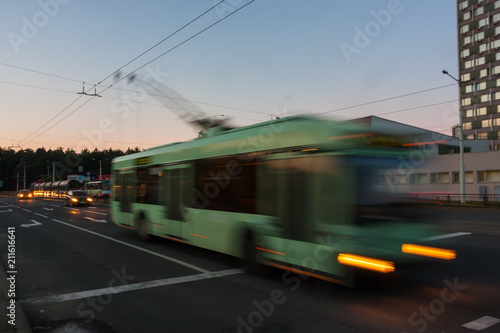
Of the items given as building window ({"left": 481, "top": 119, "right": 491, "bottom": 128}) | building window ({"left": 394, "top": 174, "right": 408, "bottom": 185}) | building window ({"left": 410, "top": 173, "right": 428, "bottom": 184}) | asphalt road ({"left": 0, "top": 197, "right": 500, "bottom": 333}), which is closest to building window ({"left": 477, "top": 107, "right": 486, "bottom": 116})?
building window ({"left": 481, "top": 119, "right": 491, "bottom": 128})

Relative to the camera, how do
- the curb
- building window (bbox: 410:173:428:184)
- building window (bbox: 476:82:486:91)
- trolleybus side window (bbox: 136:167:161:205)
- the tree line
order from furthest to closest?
the tree line, building window (bbox: 476:82:486:91), trolleybus side window (bbox: 136:167:161:205), building window (bbox: 410:173:428:184), the curb

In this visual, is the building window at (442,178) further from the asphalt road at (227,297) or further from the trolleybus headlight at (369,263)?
the trolleybus headlight at (369,263)

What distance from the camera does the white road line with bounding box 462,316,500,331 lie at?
4.48 metres

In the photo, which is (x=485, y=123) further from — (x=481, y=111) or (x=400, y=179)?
(x=400, y=179)

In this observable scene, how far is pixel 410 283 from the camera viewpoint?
6.55 metres

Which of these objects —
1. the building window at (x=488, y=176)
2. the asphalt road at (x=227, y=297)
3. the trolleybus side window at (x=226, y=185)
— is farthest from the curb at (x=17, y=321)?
the building window at (x=488, y=176)

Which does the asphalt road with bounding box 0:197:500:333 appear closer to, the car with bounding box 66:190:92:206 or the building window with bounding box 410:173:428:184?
the building window with bounding box 410:173:428:184

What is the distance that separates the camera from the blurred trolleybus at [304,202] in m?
5.31

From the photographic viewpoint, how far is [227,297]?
19.0ft

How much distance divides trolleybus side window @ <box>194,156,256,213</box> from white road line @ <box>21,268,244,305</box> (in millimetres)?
1335

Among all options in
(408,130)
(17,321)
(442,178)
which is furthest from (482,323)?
(442,178)

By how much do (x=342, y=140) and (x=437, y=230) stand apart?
8.20 ft

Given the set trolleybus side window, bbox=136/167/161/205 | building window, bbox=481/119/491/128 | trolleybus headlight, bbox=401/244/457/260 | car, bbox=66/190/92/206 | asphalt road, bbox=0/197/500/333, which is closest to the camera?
asphalt road, bbox=0/197/500/333

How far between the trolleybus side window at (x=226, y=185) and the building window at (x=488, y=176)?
1413 inches
